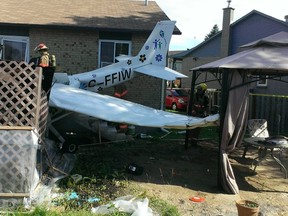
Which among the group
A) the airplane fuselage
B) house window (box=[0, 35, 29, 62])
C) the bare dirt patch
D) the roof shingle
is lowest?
the bare dirt patch

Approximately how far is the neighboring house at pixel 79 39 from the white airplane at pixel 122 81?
1.03 m

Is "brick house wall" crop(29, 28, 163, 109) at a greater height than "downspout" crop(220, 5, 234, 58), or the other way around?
"downspout" crop(220, 5, 234, 58)

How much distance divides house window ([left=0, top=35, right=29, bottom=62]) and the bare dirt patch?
21.4 feet

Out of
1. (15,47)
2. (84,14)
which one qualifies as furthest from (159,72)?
(15,47)

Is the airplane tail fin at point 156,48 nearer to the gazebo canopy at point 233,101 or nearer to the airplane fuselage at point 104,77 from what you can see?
the airplane fuselage at point 104,77

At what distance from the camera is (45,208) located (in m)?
5.69

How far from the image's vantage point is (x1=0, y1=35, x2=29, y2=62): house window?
48.9 ft

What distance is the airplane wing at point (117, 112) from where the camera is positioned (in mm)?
7785

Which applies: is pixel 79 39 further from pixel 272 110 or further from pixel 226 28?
pixel 226 28

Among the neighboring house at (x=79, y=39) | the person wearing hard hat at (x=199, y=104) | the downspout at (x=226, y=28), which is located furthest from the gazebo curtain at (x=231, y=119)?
the downspout at (x=226, y=28)

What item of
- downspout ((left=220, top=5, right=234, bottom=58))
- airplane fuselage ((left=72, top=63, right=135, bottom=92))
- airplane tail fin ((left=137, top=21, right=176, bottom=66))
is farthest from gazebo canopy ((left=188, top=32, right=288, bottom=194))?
downspout ((left=220, top=5, right=234, bottom=58))

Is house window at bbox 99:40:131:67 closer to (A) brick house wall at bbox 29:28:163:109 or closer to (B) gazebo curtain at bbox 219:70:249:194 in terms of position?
(A) brick house wall at bbox 29:28:163:109

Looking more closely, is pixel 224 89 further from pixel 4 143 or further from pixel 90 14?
pixel 90 14

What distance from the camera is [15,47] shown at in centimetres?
1512
